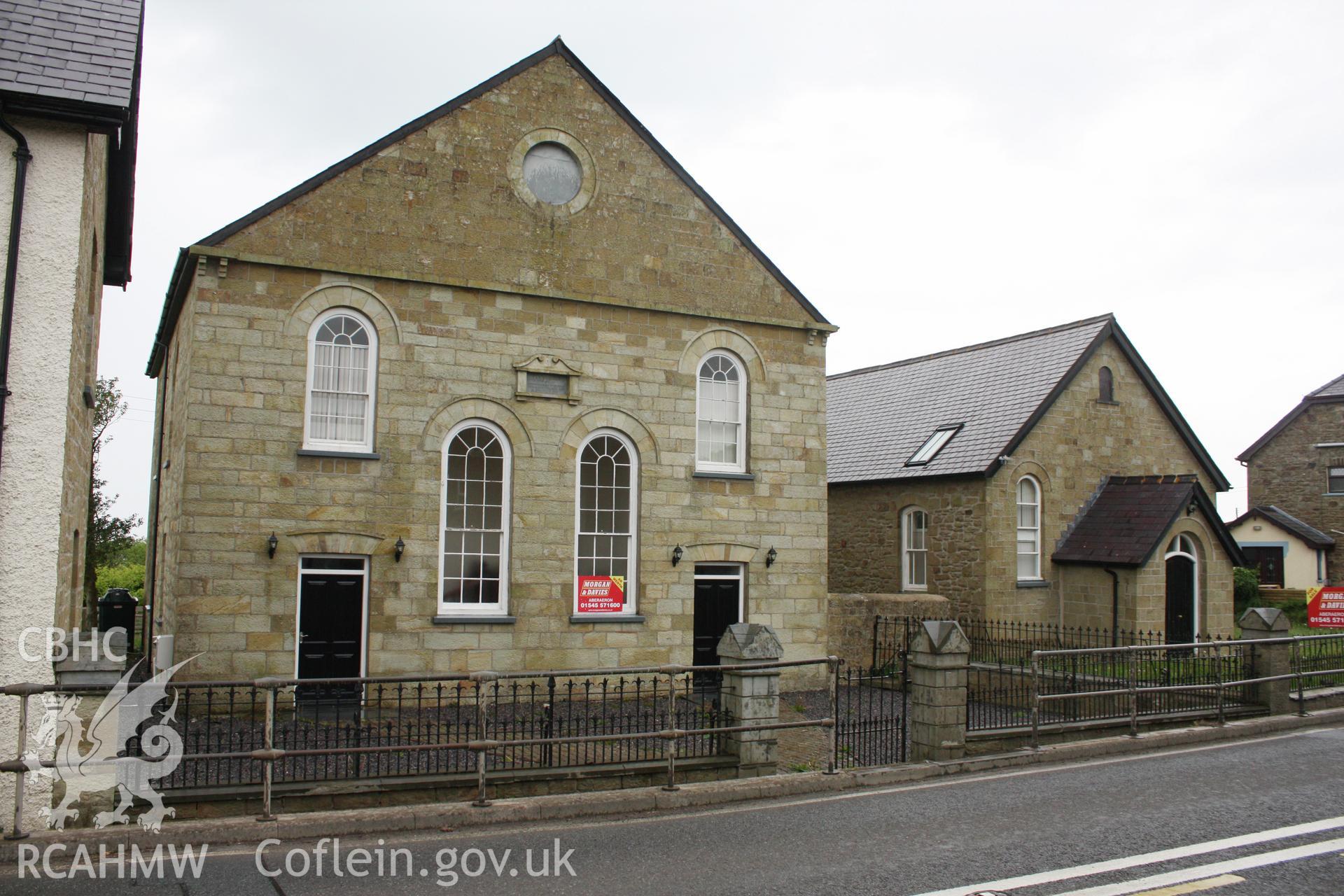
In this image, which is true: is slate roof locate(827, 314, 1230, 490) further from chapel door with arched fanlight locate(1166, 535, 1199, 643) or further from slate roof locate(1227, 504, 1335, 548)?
slate roof locate(1227, 504, 1335, 548)

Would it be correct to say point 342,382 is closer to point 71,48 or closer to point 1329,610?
point 71,48

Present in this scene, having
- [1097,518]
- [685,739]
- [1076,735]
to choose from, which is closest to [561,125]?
[685,739]

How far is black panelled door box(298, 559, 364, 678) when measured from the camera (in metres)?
15.7

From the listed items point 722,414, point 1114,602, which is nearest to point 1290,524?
point 1114,602

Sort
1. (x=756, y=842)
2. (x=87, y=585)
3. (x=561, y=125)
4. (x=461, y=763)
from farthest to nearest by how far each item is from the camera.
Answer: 1. (x=87, y=585)
2. (x=561, y=125)
3. (x=461, y=763)
4. (x=756, y=842)

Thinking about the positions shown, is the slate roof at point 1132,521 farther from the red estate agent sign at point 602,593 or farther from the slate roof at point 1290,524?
the slate roof at point 1290,524

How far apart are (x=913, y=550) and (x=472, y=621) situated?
41.1ft

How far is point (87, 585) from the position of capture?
23781 mm

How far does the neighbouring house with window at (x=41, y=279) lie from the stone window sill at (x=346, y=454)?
482cm

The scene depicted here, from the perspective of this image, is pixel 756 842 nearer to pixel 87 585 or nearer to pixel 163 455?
pixel 163 455

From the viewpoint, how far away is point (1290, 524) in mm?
39000

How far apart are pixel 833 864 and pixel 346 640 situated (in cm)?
988

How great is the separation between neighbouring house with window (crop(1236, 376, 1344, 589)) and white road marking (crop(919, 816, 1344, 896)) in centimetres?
3316

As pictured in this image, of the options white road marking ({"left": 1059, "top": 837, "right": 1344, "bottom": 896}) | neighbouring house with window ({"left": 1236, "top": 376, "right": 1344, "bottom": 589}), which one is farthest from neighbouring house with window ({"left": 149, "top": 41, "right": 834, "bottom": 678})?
neighbouring house with window ({"left": 1236, "top": 376, "right": 1344, "bottom": 589})
